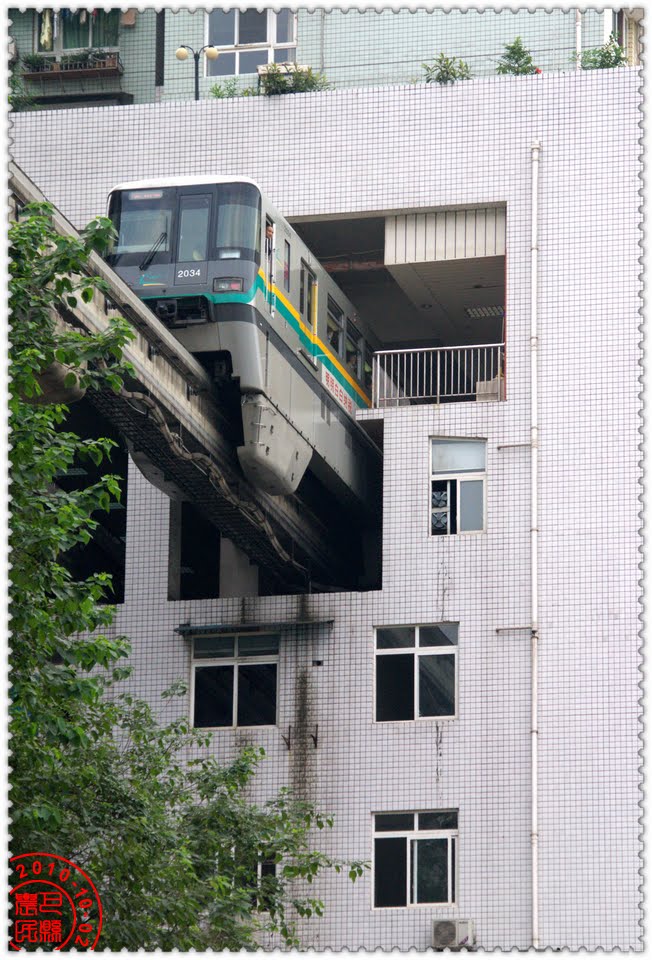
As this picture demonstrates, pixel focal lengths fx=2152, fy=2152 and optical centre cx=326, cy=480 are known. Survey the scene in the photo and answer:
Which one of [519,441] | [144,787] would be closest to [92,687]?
[144,787]

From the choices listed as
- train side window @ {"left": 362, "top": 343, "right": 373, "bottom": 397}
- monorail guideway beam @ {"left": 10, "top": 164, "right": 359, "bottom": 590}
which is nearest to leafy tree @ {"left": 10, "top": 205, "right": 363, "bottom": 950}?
monorail guideway beam @ {"left": 10, "top": 164, "right": 359, "bottom": 590}

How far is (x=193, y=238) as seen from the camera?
23109 mm

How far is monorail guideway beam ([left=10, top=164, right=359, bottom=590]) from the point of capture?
20.7 metres

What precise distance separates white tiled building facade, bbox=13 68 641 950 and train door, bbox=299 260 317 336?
5.95 feet

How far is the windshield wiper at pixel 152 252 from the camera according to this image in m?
23.0

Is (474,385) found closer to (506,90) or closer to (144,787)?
(506,90)

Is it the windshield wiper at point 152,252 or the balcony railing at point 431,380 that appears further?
the balcony railing at point 431,380

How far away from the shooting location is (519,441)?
2597 cm

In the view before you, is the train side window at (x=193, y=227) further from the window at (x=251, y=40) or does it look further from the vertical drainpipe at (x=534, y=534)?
the window at (x=251, y=40)

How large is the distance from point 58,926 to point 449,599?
9709mm

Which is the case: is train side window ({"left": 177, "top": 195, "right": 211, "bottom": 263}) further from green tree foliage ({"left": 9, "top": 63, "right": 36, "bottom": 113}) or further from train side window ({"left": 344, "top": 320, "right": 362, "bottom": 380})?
green tree foliage ({"left": 9, "top": 63, "right": 36, "bottom": 113})

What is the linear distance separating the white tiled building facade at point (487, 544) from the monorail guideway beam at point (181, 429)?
1210 millimetres

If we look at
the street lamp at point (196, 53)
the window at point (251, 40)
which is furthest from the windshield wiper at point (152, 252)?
the window at point (251, 40)

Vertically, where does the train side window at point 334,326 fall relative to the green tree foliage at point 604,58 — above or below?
below
